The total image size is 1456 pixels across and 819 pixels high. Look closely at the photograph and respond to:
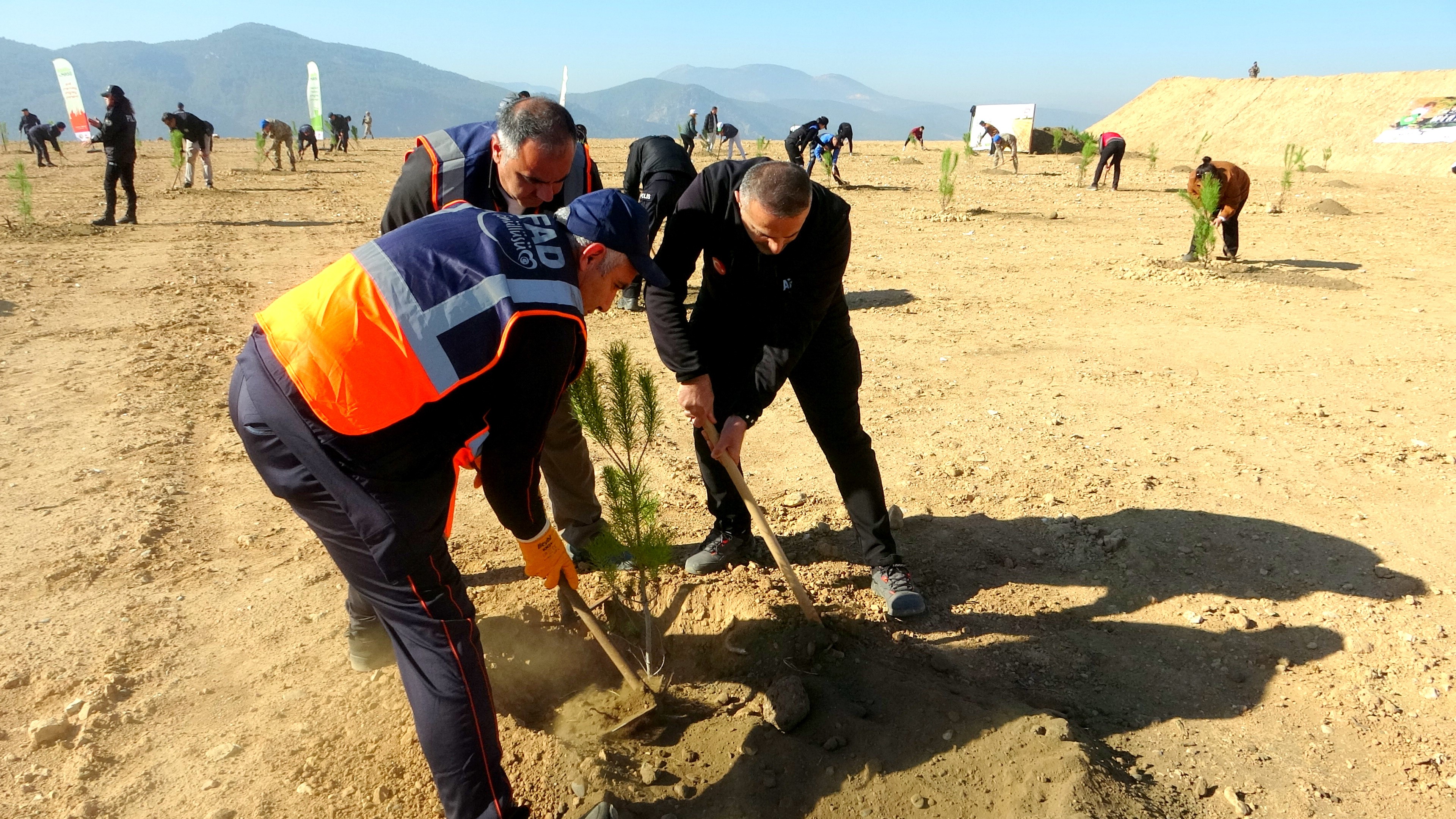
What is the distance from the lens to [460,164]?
8.99ft

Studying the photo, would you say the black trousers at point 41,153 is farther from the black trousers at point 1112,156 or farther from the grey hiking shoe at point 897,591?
the grey hiking shoe at point 897,591

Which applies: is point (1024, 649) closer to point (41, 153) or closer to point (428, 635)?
point (428, 635)

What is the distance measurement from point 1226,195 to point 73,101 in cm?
2661

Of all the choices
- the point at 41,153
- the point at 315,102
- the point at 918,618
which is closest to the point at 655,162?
the point at 918,618

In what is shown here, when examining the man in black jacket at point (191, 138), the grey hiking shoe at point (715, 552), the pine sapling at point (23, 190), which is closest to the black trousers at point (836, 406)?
the grey hiking shoe at point (715, 552)

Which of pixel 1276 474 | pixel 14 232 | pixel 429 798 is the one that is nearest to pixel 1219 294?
pixel 1276 474

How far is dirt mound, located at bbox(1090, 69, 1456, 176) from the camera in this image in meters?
21.4

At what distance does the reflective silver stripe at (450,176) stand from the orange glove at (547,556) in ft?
3.92

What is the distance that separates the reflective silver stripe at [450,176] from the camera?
2723mm

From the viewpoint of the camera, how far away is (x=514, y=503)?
6.61 ft

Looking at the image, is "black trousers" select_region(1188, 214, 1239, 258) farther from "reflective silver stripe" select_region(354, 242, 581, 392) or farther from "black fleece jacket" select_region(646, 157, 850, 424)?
"reflective silver stripe" select_region(354, 242, 581, 392)

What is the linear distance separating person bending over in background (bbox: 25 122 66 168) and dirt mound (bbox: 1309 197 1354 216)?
24.8m

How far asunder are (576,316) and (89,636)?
242cm

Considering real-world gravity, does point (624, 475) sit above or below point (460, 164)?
below
